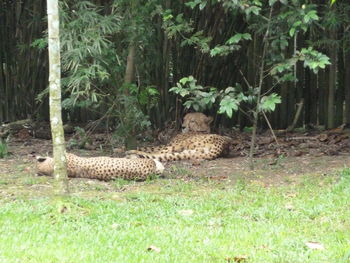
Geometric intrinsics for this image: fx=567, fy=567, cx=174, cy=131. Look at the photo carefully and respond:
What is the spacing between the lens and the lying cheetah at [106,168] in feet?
18.7

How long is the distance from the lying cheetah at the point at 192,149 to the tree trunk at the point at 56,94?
2.55 metres

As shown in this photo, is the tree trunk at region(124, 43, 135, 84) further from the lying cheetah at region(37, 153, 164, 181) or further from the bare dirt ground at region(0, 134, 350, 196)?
the lying cheetah at region(37, 153, 164, 181)

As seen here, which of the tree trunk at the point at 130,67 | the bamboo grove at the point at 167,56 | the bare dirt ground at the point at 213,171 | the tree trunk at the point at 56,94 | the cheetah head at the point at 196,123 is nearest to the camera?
the tree trunk at the point at 56,94

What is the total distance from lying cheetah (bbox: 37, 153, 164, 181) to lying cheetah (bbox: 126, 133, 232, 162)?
105cm

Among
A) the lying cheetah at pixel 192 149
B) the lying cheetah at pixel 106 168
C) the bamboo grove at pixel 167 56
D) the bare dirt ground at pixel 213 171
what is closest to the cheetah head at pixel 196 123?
the lying cheetah at pixel 192 149

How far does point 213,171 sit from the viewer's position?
20.6 ft

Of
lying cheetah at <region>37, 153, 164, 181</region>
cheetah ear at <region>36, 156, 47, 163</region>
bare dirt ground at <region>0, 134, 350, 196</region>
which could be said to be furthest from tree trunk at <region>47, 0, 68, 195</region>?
cheetah ear at <region>36, 156, 47, 163</region>

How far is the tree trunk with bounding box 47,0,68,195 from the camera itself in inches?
167

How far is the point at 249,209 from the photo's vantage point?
14.5 feet

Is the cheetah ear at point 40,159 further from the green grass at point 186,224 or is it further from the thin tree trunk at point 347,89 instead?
the thin tree trunk at point 347,89

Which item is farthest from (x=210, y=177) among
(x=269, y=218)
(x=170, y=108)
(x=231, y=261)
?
(x=170, y=108)

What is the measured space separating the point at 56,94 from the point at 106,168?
160 centimetres

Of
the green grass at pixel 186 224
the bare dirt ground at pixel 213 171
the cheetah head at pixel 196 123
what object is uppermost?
the cheetah head at pixel 196 123

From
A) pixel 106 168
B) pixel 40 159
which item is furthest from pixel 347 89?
pixel 40 159
